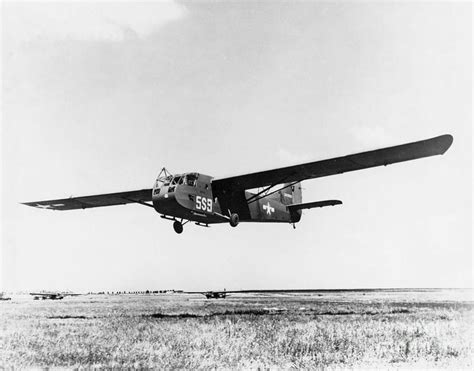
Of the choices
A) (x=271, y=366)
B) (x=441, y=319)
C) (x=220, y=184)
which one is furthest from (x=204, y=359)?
(x=220, y=184)

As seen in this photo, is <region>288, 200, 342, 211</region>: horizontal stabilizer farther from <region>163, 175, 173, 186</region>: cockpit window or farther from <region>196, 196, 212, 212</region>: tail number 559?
<region>163, 175, 173, 186</region>: cockpit window

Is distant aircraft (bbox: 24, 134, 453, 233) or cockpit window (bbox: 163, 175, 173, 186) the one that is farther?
cockpit window (bbox: 163, 175, 173, 186)

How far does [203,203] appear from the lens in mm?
19375

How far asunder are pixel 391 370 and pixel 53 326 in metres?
11.1

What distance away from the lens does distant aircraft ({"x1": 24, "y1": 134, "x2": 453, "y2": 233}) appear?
17156 millimetres

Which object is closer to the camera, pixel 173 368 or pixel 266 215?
pixel 173 368

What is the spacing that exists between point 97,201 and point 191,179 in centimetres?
755

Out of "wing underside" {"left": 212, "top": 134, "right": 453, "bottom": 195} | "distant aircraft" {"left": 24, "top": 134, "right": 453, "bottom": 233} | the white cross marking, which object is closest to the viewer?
"wing underside" {"left": 212, "top": 134, "right": 453, "bottom": 195}

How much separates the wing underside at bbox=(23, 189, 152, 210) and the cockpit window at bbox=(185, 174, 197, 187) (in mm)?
3637

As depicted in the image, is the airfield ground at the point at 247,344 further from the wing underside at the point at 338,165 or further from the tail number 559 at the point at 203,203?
the wing underside at the point at 338,165

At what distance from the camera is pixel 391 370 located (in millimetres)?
8586

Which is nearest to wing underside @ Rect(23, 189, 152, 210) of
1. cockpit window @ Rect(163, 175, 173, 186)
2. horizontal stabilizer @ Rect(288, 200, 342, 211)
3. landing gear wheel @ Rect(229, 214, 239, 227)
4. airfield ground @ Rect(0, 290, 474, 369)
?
cockpit window @ Rect(163, 175, 173, 186)

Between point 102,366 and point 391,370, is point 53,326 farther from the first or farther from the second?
point 391,370

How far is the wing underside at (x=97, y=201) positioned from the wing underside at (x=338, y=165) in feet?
14.5
